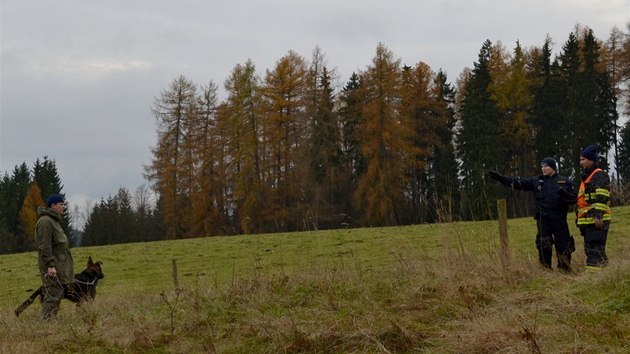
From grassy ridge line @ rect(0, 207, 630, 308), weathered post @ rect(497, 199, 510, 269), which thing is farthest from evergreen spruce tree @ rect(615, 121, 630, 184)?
weathered post @ rect(497, 199, 510, 269)

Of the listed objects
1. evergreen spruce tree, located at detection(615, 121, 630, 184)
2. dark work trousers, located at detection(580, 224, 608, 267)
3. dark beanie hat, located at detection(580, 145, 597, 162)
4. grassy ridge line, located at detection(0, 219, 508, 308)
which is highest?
evergreen spruce tree, located at detection(615, 121, 630, 184)

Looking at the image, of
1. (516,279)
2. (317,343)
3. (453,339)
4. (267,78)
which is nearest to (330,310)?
(317,343)

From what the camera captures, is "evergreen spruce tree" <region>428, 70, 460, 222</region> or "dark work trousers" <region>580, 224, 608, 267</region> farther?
"evergreen spruce tree" <region>428, 70, 460, 222</region>

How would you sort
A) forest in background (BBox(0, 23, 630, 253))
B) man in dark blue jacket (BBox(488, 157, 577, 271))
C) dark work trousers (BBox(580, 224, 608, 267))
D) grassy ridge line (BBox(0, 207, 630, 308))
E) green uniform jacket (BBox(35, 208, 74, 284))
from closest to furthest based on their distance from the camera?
dark work trousers (BBox(580, 224, 608, 267)) < man in dark blue jacket (BBox(488, 157, 577, 271)) < green uniform jacket (BBox(35, 208, 74, 284)) < grassy ridge line (BBox(0, 207, 630, 308)) < forest in background (BBox(0, 23, 630, 253))

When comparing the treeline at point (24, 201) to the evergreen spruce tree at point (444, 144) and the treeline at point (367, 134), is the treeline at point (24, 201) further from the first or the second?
the evergreen spruce tree at point (444, 144)

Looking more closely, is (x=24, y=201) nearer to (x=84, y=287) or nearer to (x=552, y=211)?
(x=84, y=287)

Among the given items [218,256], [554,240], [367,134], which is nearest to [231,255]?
[218,256]

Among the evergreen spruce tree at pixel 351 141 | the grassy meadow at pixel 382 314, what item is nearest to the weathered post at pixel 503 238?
the grassy meadow at pixel 382 314

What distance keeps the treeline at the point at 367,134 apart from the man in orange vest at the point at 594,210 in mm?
31952

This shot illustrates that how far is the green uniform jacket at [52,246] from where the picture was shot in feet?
27.7

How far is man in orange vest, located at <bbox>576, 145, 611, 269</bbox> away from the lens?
7.51 m

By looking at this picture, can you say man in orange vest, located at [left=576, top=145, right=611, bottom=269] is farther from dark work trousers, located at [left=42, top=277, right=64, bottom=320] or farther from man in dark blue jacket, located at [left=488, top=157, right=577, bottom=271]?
dark work trousers, located at [left=42, top=277, right=64, bottom=320]

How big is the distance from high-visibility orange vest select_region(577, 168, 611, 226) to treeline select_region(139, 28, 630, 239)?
3191 centimetres

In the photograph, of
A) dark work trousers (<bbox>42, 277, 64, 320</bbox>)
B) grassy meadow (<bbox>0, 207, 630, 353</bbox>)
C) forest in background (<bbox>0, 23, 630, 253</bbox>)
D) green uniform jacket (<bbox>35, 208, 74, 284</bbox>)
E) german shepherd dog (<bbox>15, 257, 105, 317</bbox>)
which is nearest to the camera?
grassy meadow (<bbox>0, 207, 630, 353</bbox>)
